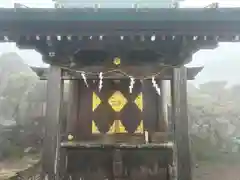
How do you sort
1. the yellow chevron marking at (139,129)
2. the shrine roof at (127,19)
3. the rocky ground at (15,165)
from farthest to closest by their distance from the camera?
the rocky ground at (15,165) → the yellow chevron marking at (139,129) → the shrine roof at (127,19)

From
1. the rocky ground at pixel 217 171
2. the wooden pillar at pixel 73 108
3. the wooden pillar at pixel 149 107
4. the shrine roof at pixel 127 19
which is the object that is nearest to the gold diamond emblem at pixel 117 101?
the wooden pillar at pixel 149 107

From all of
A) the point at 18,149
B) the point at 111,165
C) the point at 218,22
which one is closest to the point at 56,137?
the point at 111,165

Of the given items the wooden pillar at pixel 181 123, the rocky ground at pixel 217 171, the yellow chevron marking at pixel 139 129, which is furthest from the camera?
the rocky ground at pixel 217 171

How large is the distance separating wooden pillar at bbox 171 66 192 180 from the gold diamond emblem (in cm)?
174

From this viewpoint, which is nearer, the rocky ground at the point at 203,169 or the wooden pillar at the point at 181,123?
the wooden pillar at the point at 181,123

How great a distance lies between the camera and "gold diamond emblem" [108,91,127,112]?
24.7 ft

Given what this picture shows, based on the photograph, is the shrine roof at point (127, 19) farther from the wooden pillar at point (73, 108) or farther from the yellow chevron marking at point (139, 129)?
the yellow chevron marking at point (139, 129)

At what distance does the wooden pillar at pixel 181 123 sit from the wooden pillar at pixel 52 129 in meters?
2.31

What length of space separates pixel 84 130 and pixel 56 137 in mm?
1537

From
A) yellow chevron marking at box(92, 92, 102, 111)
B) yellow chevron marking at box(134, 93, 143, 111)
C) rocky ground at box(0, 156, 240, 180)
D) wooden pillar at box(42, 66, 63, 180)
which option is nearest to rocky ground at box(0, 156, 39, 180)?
rocky ground at box(0, 156, 240, 180)

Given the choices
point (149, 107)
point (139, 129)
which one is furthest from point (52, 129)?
point (149, 107)

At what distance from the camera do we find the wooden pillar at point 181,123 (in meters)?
5.73

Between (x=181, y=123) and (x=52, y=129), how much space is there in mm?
2525

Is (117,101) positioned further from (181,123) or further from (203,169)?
(203,169)
